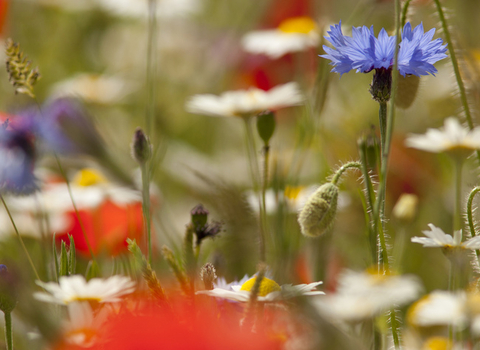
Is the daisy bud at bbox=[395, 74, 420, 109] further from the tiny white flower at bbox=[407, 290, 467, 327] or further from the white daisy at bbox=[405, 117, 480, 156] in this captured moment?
the tiny white flower at bbox=[407, 290, 467, 327]

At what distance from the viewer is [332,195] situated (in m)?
0.41

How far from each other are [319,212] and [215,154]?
0.82 m

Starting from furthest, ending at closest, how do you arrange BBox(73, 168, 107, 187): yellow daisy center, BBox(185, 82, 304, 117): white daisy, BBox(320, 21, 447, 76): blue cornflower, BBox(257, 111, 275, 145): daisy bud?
BBox(73, 168, 107, 187): yellow daisy center → BBox(185, 82, 304, 117): white daisy → BBox(257, 111, 275, 145): daisy bud → BBox(320, 21, 447, 76): blue cornflower

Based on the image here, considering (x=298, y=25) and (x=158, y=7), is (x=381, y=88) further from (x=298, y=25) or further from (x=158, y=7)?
(x=158, y=7)

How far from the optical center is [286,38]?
1034 mm

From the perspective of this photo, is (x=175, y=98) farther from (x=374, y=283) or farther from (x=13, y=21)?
(x=374, y=283)

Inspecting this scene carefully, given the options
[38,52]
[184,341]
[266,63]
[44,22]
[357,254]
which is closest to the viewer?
[184,341]

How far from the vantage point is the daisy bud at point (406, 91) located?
0.45 metres

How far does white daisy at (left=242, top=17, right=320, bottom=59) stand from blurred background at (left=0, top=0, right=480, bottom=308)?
1.5 inches

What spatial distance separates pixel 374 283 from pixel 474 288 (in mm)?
150

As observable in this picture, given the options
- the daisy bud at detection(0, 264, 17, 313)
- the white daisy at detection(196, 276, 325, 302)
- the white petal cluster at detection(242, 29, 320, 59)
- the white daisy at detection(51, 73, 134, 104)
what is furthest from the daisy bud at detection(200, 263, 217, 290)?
the white daisy at detection(51, 73, 134, 104)

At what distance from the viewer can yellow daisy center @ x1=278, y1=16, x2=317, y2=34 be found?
1045mm

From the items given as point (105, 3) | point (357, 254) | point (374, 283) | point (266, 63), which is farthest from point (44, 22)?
point (374, 283)

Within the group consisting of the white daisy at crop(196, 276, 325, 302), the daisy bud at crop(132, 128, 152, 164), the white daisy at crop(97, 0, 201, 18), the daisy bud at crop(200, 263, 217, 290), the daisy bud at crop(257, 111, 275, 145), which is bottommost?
the white daisy at crop(196, 276, 325, 302)
